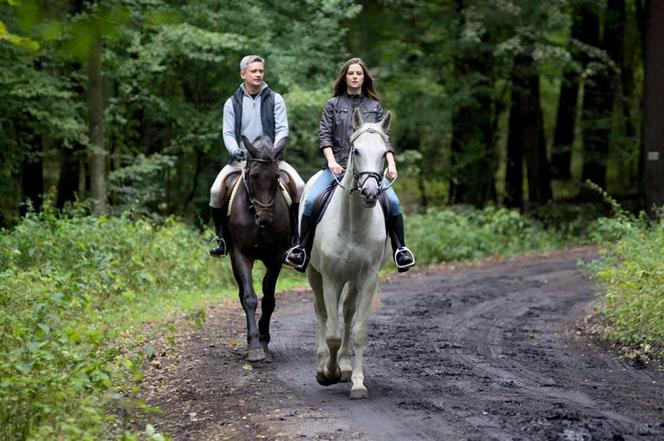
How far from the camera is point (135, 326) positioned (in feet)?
41.7

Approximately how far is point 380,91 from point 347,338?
1756cm

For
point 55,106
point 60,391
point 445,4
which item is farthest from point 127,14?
point 445,4

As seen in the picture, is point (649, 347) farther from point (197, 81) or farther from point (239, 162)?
point (197, 81)

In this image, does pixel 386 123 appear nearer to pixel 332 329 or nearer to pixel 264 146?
pixel 332 329

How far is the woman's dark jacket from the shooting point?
9.62 meters

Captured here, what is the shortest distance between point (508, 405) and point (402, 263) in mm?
1924

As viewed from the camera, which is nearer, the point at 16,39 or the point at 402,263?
the point at 16,39

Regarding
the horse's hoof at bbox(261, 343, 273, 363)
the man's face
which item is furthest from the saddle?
the horse's hoof at bbox(261, 343, 273, 363)

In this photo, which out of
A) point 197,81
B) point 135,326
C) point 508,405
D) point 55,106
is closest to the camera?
point 508,405

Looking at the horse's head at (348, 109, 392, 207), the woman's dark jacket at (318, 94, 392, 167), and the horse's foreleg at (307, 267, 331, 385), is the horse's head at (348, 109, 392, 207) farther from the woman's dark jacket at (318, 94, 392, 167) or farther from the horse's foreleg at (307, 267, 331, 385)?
the horse's foreleg at (307, 267, 331, 385)

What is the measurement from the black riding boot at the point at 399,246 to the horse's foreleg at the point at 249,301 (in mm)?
2005

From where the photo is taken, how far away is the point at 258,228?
11.1m

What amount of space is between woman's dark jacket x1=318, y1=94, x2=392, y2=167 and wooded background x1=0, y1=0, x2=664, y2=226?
6.33m

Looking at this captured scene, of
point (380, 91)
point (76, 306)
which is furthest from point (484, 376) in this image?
point (380, 91)
